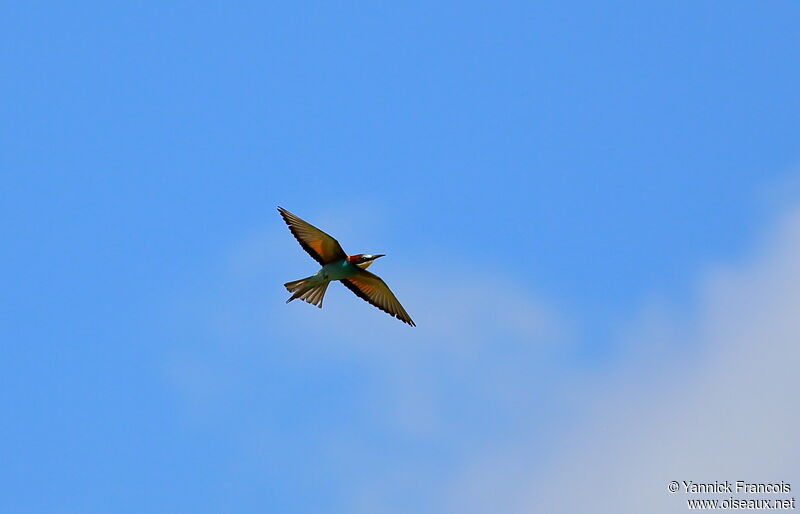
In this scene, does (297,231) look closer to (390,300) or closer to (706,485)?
(390,300)

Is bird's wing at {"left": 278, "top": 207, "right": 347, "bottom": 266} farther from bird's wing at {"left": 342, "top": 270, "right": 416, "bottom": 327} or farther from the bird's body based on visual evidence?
bird's wing at {"left": 342, "top": 270, "right": 416, "bottom": 327}

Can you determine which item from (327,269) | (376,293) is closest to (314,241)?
(327,269)

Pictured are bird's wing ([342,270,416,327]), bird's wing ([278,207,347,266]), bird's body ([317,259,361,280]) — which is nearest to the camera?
bird's wing ([278,207,347,266])

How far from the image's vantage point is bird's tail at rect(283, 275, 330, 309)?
1280 centimetres

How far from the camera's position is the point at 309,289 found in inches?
509

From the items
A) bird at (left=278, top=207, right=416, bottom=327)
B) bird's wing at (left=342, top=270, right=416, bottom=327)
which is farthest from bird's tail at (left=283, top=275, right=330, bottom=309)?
bird's wing at (left=342, top=270, right=416, bottom=327)

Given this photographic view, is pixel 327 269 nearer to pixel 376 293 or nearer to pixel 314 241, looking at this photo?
pixel 314 241

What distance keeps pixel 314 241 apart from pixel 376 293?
→ 48.7 inches

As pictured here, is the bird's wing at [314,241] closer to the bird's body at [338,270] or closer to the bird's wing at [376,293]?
the bird's body at [338,270]

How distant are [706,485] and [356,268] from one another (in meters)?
4.12

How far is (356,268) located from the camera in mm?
13195

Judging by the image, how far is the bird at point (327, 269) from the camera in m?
12.7

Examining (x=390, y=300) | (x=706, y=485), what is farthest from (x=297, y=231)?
(x=706, y=485)

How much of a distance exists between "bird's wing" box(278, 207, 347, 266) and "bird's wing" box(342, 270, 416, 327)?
54 cm
